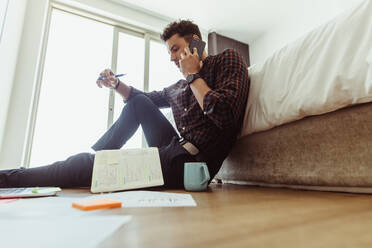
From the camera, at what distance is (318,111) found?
62 cm

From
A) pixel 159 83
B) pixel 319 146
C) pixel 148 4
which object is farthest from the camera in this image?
pixel 159 83

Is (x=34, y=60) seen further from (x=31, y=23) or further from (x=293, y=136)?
(x=293, y=136)

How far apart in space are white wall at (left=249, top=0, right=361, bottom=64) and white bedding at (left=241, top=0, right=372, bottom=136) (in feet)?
5.04

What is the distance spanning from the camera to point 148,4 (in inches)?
95.5

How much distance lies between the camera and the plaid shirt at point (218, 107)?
2.41 ft

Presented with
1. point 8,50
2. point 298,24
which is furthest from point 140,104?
point 298,24

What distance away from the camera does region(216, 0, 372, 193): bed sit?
1.78ft

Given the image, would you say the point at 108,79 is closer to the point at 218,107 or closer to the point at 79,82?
the point at 218,107

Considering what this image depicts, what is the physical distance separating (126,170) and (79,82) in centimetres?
177

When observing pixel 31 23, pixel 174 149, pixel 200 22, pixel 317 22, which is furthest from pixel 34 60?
pixel 317 22

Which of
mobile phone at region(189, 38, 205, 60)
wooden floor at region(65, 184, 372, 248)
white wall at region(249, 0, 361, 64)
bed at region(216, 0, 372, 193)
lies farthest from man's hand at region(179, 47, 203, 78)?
white wall at region(249, 0, 361, 64)

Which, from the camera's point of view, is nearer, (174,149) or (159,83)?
(174,149)

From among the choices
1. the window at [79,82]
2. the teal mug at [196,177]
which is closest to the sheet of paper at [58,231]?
the teal mug at [196,177]

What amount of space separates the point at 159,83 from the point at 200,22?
0.97 m
